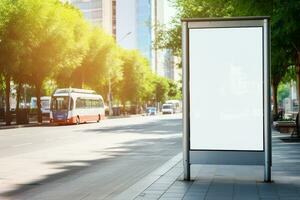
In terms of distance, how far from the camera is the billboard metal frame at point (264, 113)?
977 cm

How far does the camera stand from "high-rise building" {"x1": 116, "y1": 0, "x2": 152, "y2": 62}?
531ft

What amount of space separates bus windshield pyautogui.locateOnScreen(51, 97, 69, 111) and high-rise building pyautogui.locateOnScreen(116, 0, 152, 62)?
113 meters

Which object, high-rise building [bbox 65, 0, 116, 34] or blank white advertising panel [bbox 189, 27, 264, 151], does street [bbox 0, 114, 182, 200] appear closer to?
blank white advertising panel [bbox 189, 27, 264, 151]

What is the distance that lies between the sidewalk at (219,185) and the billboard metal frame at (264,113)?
38cm

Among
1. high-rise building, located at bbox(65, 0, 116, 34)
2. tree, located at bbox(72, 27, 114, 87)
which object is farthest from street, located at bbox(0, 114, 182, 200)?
high-rise building, located at bbox(65, 0, 116, 34)

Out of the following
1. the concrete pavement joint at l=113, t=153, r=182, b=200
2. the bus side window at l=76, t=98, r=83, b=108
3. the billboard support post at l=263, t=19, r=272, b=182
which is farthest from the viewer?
the bus side window at l=76, t=98, r=83, b=108

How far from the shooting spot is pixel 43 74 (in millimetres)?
47906

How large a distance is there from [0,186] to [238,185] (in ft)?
14.0

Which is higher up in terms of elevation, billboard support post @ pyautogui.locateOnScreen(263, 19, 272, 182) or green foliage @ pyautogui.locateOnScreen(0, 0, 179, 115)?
green foliage @ pyautogui.locateOnScreen(0, 0, 179, 115)

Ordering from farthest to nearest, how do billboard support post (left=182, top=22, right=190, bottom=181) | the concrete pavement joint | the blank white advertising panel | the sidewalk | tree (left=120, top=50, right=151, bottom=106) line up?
1. tree (left=120, top=50, right=151, bottom=106)
2. billboard support post (left=182, top=22, right=190, bottom=181)
3. the blank white advertising panel
4. the concrete pavement joint
5. the sidewalk

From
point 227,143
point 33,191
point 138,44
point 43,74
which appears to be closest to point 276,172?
point 227,143

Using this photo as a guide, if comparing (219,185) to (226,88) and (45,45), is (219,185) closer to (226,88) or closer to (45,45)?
(226,88)

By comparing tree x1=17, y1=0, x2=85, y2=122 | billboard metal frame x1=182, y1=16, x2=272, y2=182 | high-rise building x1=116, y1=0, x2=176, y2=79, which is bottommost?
billboard metal frame x1=182, y1=16, x2=272, y2=182

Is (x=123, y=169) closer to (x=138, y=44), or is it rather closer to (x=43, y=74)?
(x=43, y=74)
